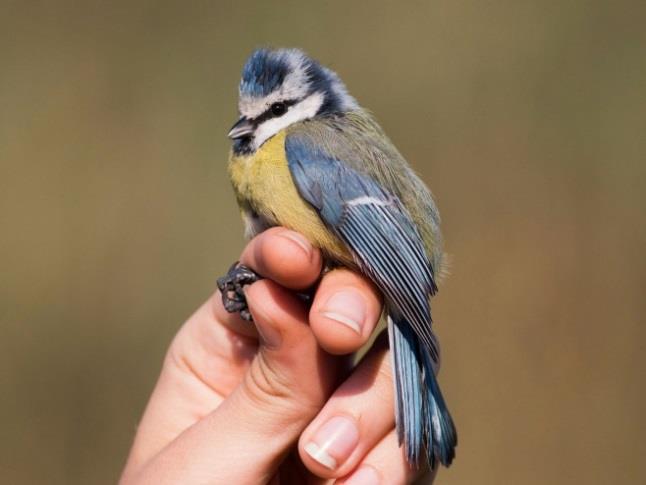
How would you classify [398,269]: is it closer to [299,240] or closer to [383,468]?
[299,240]

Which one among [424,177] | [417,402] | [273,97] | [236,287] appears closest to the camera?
[417,402]

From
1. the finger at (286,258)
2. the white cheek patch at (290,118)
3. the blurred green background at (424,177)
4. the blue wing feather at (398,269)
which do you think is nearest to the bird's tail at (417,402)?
the blue wing feather at (398,269)

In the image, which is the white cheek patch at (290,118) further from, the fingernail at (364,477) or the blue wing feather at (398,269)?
the fingernail at (364,477)

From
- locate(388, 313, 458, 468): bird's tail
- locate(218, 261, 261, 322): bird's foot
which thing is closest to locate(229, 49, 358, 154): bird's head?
locate(218, 261, 261, 322): bird's foot

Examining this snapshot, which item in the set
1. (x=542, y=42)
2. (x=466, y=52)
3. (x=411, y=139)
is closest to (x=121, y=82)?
(x=411, y=139)

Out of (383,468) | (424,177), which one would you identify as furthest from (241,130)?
(424,177)
